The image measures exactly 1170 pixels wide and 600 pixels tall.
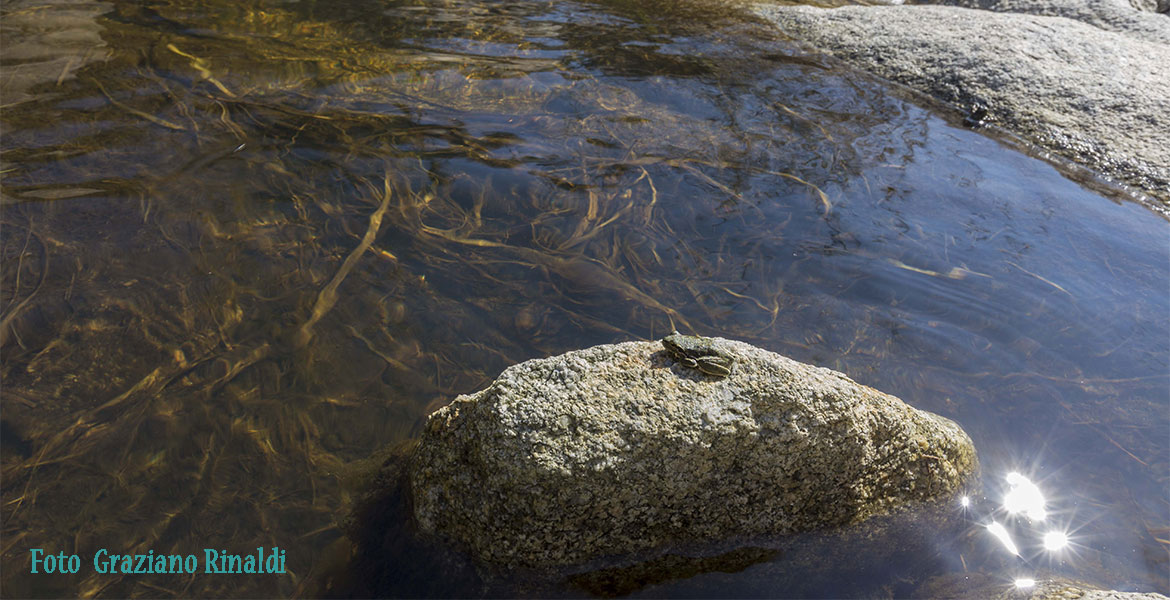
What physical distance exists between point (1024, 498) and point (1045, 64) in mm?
4993

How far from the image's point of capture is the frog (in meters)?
2.23

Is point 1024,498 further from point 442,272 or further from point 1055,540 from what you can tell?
point 442,272

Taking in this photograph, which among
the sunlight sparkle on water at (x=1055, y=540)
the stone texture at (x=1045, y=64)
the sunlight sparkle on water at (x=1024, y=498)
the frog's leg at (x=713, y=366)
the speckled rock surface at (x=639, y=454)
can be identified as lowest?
the sunlight sparkle on water at (x=1055, y=540)

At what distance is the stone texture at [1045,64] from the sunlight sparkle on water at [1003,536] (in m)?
3.81

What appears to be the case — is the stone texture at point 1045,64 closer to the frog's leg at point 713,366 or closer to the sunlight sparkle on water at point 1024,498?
the sunlight sparkle on water at point 1024,498

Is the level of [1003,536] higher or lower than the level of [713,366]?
lower

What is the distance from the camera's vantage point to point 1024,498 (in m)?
2.73

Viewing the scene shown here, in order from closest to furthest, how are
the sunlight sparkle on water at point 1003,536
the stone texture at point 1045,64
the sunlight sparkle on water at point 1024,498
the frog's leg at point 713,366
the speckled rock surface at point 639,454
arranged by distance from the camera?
the speckled rock surface at point 639,454, the frog's leg at point 713,366, the sunlight sparkle on water at point 1003,536, the sunlight sparkle on water at point 1024,498, the stone texture at point 1045,64

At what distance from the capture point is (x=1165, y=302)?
3902 mm

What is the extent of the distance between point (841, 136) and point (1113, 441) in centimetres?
294

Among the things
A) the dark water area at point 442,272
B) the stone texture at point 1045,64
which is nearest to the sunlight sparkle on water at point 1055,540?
the dark water area at point 442,272

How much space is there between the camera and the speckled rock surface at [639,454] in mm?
2061

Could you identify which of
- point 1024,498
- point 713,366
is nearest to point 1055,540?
point 1024,498

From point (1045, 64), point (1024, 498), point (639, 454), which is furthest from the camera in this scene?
point (1045, 64)
